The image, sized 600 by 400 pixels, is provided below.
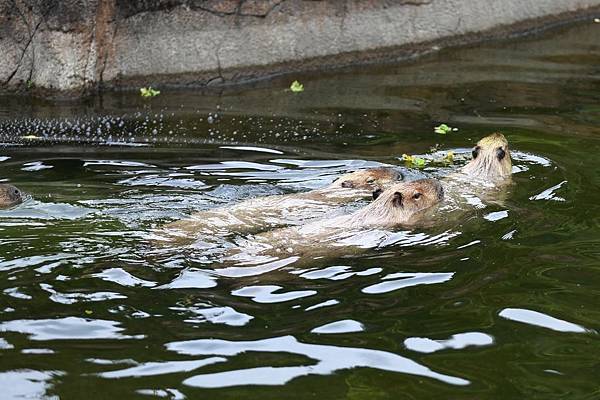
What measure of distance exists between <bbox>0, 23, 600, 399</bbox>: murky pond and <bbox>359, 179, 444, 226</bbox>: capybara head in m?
0.23

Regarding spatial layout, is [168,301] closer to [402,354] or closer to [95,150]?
[402,354]

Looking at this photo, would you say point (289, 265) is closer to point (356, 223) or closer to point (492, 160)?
point (356, 223)

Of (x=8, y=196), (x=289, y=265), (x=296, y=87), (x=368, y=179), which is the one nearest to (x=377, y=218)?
(x=368, y=179)

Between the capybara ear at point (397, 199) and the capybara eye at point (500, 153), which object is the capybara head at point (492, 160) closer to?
the capybara eye at point (500, 153)

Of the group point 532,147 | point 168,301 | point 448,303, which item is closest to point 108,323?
point 168,301

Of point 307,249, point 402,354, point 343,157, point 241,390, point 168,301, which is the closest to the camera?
point 241,390

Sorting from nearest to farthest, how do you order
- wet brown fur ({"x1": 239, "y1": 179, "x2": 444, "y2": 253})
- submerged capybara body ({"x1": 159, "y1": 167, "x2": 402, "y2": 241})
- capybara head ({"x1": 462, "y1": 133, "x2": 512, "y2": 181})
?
1. wet brown fur ({"x1": 239, "y1": 179, "x2": 444, "y2": 253})
2. submerged capybara body ({"x1": 159, "y1": 167, "x2": 402, "y2": 241})
3. capybara head ({"x1": 462, "y1": 133, "x2": 512, "y2": 181})

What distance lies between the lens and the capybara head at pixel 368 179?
865 centimetres

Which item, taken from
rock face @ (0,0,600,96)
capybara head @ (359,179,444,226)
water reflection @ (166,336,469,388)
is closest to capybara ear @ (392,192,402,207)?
capybara head @ (359,179,444,226)

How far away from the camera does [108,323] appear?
5.43 meters

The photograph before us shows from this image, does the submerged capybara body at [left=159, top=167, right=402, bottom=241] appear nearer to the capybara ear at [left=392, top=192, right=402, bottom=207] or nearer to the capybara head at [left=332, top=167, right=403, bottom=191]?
the capybara head at [left=332, top=167, right=403, bottom=191]

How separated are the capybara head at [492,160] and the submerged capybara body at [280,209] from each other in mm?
711

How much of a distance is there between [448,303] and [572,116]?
18.3ft

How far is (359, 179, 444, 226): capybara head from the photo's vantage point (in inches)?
302
